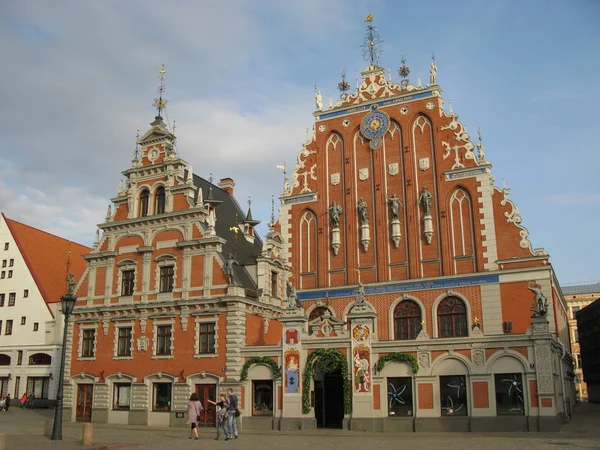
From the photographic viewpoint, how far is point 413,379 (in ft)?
87.7

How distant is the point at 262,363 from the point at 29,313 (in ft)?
89.5

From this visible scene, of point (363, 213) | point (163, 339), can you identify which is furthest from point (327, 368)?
point (163, 339)

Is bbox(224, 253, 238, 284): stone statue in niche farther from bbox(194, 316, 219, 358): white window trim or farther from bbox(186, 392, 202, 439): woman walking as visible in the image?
bbox(186, 392, 202, 439): woman walking

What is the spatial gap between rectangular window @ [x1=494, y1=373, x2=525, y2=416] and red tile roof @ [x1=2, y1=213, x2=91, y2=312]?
113 feet

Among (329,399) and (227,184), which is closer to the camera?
(329,399)

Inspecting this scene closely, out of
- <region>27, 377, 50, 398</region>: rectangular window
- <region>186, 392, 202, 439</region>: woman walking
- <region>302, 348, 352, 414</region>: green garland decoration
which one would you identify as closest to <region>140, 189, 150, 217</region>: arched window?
<region>302, 348, 352, 414</region>: green garland decoration

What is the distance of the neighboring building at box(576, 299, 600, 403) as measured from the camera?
188 ft

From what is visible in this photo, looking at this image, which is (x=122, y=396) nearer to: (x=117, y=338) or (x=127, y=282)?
(x=117, y=338)

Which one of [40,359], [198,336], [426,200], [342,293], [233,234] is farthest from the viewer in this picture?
[40,359]

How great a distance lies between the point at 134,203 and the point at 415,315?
56.8ft

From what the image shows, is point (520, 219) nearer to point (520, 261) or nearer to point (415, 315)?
point (520, 261)

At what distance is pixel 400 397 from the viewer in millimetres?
26891

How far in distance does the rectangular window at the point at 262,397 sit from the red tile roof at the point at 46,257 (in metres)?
24.6

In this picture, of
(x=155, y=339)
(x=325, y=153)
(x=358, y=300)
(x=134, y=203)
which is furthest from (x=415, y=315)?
(x=134, y=203)
